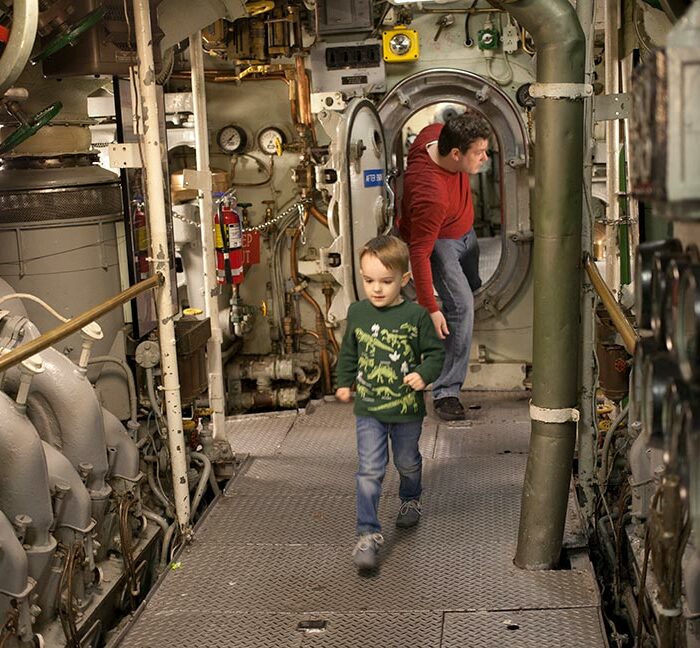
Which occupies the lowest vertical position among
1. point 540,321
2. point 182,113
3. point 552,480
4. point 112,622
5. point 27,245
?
point 112,622

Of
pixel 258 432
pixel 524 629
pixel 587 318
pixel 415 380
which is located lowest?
pixel 524 629

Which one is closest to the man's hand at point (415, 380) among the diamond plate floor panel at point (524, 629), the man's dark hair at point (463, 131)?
the diamond plate floor panel at point (524, 629)

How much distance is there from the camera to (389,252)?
4.60m

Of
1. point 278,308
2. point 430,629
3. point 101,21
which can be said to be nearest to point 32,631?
point 430,629

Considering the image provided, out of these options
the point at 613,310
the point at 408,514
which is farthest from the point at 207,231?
the point at 613,310

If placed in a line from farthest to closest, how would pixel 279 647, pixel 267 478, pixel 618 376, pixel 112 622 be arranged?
pixel 267 478 → pixel 618 376 → pixel 112 622 → pixel 279 647

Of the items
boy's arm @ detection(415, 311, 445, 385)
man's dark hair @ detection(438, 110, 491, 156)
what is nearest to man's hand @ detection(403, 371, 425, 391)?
boy's arm @ detection(415, 311, 445, 385)

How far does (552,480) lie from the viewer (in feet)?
14.8

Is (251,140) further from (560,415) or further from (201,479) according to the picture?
(560,415)

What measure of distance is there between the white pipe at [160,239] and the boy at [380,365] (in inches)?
32.9

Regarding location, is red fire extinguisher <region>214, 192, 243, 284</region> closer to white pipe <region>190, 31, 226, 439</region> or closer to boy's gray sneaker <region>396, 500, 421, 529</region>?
white pipe <region>190, 31, 226, 439</region>

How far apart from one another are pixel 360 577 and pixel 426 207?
2.66 metres

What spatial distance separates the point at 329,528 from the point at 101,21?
8.82 ft

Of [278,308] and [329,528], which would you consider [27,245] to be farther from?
[278,308]
